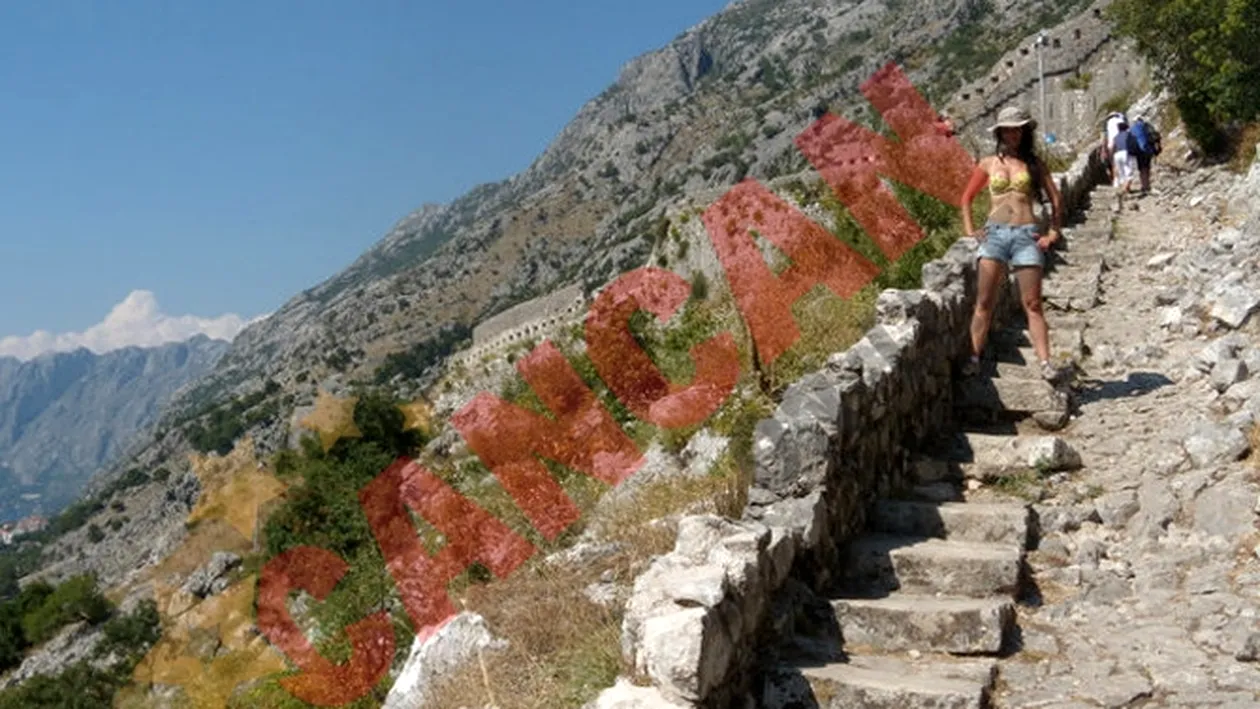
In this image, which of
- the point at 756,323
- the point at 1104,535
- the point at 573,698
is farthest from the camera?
the point at 756,323

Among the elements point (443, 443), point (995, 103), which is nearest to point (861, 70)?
point (995, 103)

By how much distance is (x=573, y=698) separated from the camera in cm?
399

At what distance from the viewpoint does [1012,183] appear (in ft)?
23.0

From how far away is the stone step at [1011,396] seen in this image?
690 cm

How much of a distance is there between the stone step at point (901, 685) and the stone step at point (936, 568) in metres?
0.67

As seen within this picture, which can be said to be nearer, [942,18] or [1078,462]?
[1078,462]

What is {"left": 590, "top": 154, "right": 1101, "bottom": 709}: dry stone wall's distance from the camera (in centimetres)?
345

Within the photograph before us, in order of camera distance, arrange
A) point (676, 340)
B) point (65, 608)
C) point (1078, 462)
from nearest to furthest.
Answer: point (1078, 462)
point (676, 340)
point (65, 608)

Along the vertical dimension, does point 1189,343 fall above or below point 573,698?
below

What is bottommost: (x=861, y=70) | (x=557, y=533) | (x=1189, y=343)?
(x=1189, y=343)

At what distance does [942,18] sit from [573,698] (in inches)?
5596

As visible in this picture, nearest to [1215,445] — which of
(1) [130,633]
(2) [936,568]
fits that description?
(2) [936,568]

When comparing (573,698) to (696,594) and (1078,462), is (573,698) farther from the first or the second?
(1078,462)

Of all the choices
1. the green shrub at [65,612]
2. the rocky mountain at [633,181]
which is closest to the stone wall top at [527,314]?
the green shrub at [65,612]
